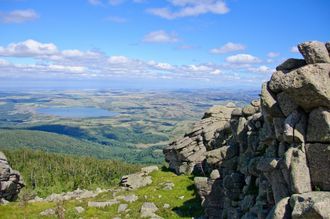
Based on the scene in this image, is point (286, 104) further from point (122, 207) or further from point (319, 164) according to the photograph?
point (122, 207)

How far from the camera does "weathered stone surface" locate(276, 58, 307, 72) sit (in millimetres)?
26375

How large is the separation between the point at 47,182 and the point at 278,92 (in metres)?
139

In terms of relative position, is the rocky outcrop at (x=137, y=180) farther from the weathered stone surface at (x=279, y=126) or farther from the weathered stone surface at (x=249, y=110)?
the weathered stone surface at (x=279, y=126)

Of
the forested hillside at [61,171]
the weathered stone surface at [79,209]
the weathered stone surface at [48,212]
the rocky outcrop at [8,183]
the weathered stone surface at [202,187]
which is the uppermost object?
the weathered stone surface at [202,187]

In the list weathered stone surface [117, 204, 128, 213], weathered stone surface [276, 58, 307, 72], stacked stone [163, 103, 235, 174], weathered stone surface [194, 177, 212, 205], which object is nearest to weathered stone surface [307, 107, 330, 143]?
weathered stone surface [276, 58, 307, 72]

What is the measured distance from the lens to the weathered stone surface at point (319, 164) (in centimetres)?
2235

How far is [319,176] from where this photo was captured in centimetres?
2262

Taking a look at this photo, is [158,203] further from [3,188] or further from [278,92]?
[3,188]

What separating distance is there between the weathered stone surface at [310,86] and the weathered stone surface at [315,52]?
799 mm

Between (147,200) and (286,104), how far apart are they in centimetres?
3503

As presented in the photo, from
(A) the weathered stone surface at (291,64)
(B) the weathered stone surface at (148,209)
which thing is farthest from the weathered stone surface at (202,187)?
(A) the weathered stone surface at (291,64)

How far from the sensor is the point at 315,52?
2427 cm

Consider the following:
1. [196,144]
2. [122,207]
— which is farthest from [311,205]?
[196,144]

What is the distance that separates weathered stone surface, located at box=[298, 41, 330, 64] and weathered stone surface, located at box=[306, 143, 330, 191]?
5.20 metres
